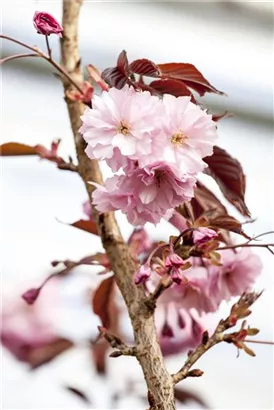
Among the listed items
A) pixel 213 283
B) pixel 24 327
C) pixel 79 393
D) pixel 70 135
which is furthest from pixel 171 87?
pixel 70 135

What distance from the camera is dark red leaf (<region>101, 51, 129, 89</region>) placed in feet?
1.59

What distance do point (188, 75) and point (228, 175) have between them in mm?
98

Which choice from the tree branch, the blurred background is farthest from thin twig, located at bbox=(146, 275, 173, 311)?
the blurred background

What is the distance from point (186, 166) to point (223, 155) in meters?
0.15

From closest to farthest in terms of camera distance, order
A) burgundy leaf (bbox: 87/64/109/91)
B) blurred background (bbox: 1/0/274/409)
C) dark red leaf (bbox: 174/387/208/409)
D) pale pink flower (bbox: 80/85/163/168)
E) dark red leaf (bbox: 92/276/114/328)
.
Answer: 1. pale pink flower (bbox: 80/85/163/168)
2. burgundy leaf (bbox: 87/64/109/91)
3. dark red leaf (bbox: 92/276/114/328)
4. dark red leaf (bbox: 174/387/208/409)
5. blurred background (bbox: 1/0/274/409)

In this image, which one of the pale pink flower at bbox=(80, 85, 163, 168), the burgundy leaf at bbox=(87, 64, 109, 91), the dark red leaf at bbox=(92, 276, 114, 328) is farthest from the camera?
the dark red leaf at bbox=(92, 276, 114, 328)

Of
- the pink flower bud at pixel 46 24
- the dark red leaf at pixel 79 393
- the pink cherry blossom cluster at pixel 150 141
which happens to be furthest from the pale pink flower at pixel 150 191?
the dark red leaf at pixel 79 393

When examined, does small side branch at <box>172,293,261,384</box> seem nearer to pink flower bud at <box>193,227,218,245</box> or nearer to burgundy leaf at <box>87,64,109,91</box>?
pink flower bud at <box>193,227,218,245</box>

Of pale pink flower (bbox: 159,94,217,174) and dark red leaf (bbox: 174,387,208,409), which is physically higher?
pale pink flower (bbox: 159,94,217,174)

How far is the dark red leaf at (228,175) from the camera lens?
23.0 inches

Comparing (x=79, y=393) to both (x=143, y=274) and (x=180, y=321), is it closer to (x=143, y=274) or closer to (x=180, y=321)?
(x=180, y=321)

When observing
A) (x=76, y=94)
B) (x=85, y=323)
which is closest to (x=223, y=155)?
(x=76, y=94)

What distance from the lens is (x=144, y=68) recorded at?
19.7 inches

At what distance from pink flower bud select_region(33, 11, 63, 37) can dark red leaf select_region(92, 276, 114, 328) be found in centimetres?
27
